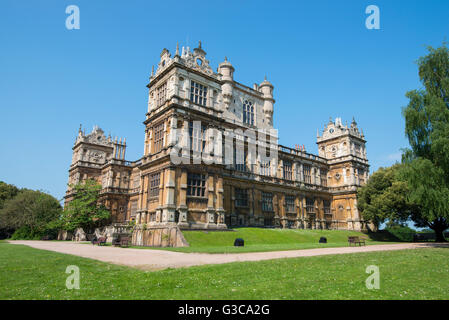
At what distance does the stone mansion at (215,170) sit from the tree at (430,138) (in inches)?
766

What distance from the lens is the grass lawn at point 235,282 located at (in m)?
8.15

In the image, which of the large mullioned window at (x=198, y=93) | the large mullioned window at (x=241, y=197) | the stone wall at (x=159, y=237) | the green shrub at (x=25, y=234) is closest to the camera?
the stone wall at (x=159, y=237)

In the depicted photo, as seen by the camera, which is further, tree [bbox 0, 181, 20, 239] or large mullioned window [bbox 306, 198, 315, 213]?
tree [bbox 0, 181, 20, 239]

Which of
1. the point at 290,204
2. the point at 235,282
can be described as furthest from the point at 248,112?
the point at 235,282

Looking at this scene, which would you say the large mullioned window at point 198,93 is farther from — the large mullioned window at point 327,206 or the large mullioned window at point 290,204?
the large mullioned window at point 327,206

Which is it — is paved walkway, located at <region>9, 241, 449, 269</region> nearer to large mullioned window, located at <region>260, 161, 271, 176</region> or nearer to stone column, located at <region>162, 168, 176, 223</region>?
stone column, located at <region>162, 168, 176, 223</region>

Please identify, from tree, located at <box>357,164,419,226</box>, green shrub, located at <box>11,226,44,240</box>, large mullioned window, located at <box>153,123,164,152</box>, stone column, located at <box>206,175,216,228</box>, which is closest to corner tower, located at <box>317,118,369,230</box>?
tree, located at <box>357,164,419,226</box>

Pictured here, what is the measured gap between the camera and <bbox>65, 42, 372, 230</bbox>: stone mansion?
3312 centimetres

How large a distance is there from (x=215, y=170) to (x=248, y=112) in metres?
18.2

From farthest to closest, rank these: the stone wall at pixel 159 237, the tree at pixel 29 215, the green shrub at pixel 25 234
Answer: the tree at pixel 29 215 → the green shrub at pixel 25 234 → the stone wall at pixel 159 237

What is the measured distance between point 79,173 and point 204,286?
56823 millimetres

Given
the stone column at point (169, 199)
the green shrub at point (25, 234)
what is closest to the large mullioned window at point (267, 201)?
the stone column at point (169, 199)

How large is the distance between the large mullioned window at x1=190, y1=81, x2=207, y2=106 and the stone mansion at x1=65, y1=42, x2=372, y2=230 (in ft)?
0.42

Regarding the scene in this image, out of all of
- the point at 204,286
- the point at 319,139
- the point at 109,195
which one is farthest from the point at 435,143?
the point at 109,195
